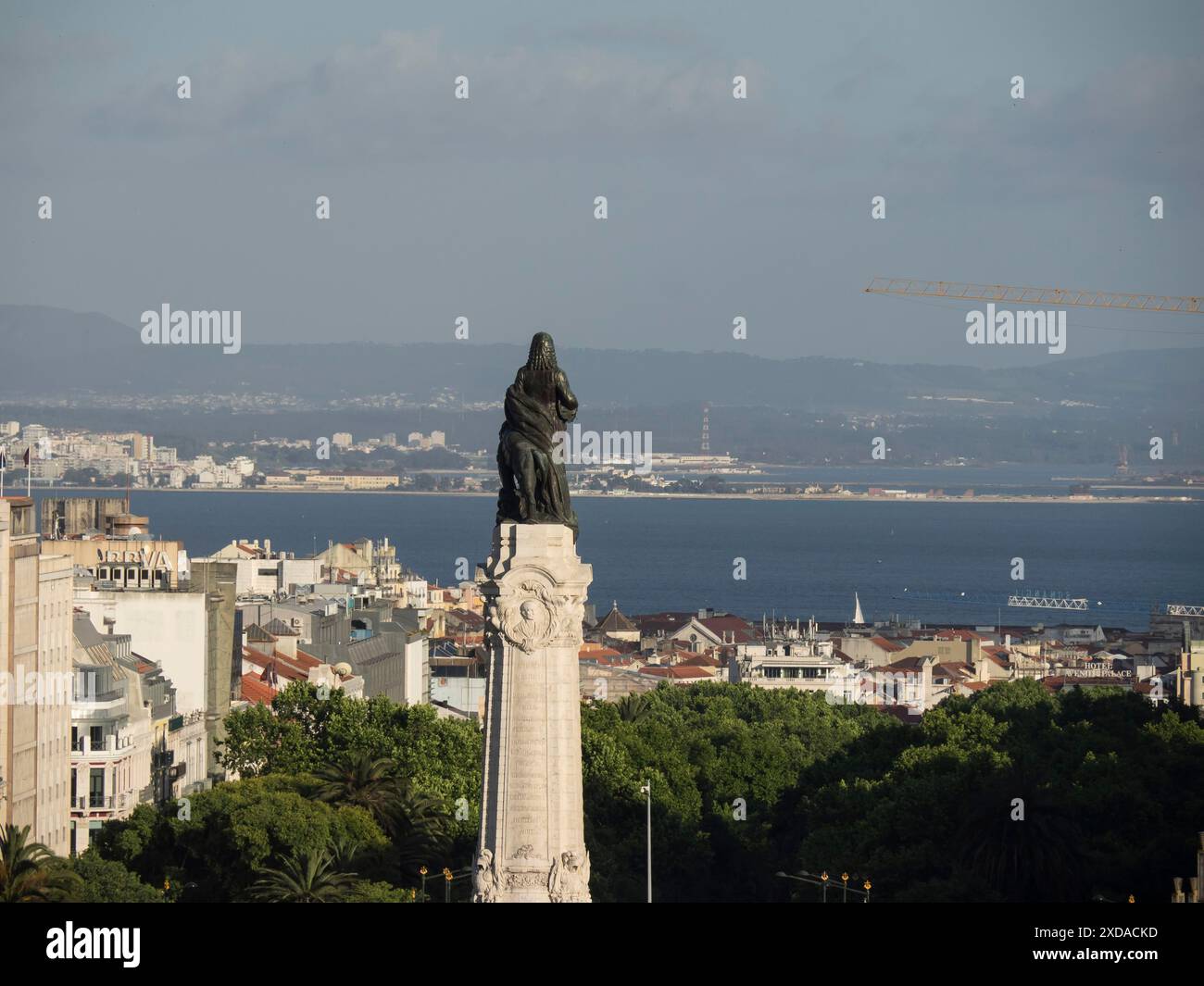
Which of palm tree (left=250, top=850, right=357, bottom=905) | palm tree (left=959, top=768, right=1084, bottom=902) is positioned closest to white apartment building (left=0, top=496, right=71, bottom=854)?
palm tree (left=250, top=850, right=357, bottom=905)

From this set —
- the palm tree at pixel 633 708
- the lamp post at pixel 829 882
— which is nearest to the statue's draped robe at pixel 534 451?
the lamp post at pixel 829 882

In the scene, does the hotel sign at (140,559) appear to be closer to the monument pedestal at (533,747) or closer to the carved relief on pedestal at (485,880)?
the monument pedestal at (533,747)

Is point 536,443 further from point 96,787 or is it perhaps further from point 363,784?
point 96,787

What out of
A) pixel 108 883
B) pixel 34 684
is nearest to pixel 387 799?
pixel 34 684

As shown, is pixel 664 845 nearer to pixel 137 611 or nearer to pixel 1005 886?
pixel 1005 886

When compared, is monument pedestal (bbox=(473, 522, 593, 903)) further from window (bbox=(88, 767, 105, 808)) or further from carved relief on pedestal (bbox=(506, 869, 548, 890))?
window (bbox=(88, 767, 105, 808))

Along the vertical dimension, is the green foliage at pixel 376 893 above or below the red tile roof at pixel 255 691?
below

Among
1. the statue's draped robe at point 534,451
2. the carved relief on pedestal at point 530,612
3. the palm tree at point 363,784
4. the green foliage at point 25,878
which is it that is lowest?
the green foliage at point 25,878

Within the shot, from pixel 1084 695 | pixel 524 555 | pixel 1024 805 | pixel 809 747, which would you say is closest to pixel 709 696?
pixel 809 747
